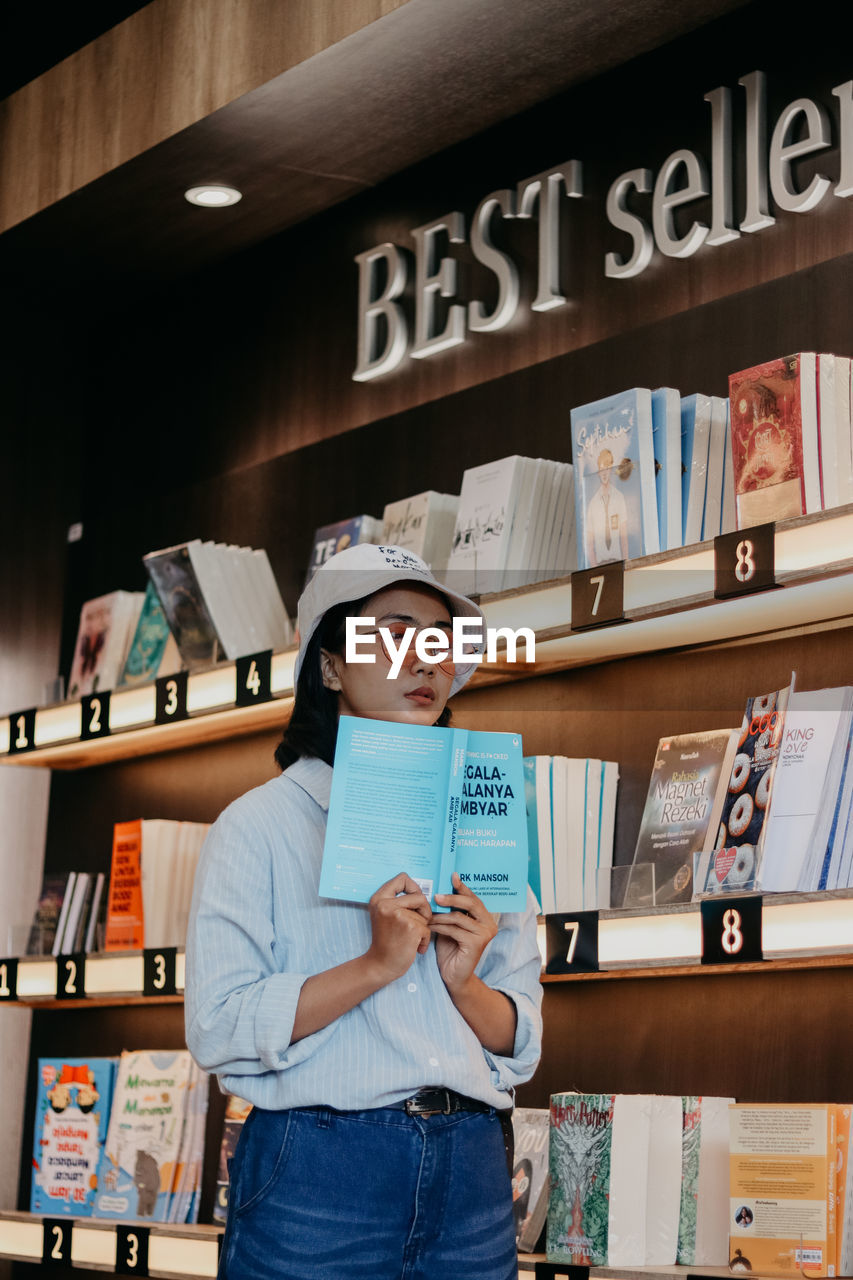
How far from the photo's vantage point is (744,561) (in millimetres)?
2420

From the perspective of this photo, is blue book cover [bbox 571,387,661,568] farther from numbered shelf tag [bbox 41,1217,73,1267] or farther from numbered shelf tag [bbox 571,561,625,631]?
numbered shelf tag [bbox 41,1217,73,1267]

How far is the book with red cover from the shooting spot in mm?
2445

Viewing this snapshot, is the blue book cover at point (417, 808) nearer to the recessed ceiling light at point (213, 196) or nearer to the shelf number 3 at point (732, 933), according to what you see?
the shelf number 3 at point (732, 933)

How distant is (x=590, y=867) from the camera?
2.93 m

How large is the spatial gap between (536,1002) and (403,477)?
5.78ft

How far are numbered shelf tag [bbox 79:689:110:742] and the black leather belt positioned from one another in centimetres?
197

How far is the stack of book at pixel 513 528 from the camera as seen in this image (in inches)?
119

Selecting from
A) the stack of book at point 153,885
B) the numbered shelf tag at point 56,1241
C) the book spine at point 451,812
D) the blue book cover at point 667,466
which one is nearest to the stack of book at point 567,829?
the blue book cover at point 667,466

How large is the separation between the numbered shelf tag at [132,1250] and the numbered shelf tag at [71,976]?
52 cm

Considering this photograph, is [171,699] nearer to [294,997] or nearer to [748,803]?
[748,803]

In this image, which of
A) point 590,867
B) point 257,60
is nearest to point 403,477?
point 257,60

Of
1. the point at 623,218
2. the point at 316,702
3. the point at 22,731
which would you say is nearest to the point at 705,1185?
the point at 316,702

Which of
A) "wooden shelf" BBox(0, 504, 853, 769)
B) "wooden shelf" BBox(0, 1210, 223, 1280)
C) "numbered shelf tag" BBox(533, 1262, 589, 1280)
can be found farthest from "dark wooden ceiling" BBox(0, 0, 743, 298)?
"wooden shelf" BBox(0, 1210, 223, 1280)

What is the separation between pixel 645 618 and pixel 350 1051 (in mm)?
930
